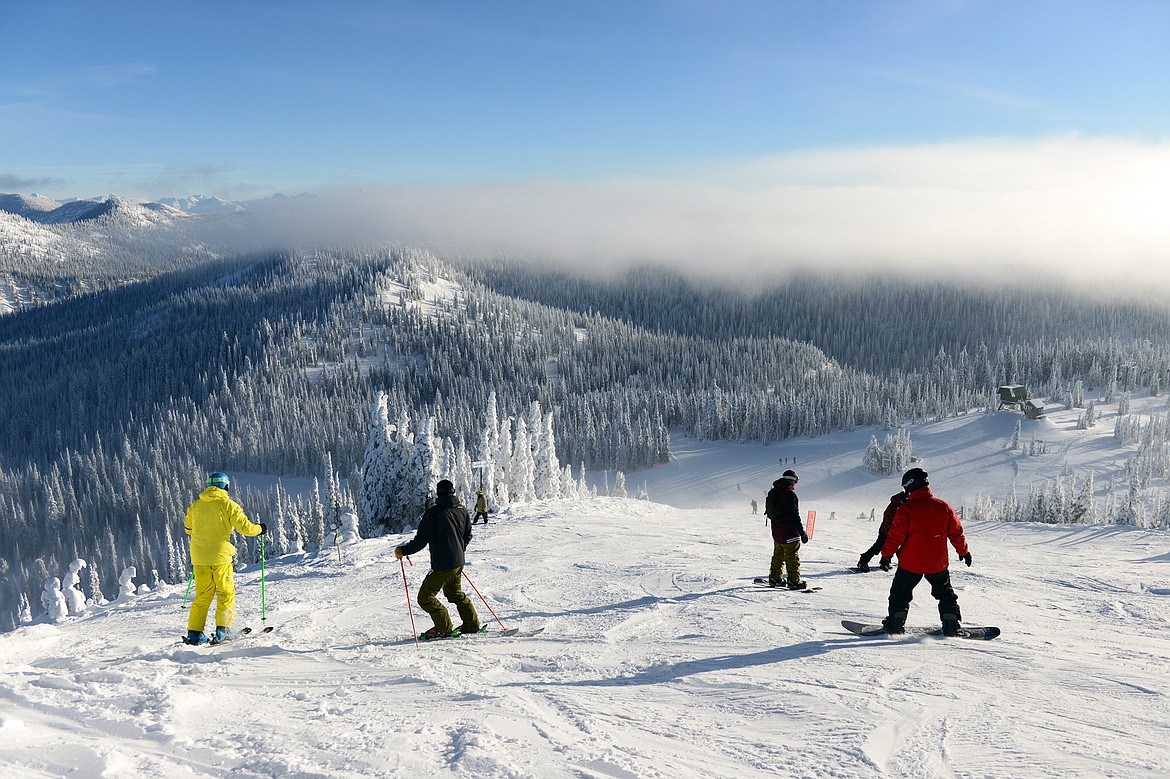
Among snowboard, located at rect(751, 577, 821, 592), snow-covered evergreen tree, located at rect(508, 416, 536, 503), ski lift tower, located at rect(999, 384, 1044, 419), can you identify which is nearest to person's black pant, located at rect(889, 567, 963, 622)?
snowboard, located at rect(751, 577, 821, 592)

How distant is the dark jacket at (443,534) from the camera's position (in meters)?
8.99

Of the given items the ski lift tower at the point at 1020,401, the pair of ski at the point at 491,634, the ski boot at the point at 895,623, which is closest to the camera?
the ski boot at the point at 895,623

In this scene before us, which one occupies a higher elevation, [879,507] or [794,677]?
[794,677]

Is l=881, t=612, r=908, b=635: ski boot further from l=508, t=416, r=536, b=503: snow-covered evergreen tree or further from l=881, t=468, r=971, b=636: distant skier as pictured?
l=508, t=416, r=536, b=503: snow-covered evergreen tree

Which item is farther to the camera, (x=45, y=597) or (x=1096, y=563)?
(x=45, y=597)

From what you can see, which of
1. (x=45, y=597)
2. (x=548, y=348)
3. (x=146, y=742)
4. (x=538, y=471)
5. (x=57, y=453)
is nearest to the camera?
(x=146, y=742)

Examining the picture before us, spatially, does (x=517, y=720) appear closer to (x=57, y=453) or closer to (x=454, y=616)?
(x=454, y=616)

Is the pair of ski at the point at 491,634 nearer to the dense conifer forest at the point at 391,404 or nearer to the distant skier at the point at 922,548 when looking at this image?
the distant skier at the point at 922,548

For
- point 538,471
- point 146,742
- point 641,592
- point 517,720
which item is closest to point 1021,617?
point 641,592

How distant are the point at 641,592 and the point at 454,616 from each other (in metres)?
3.44

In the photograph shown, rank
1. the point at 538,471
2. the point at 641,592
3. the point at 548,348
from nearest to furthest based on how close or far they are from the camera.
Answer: the point at 641,592 → the point at 538,471 → the point at 548,348

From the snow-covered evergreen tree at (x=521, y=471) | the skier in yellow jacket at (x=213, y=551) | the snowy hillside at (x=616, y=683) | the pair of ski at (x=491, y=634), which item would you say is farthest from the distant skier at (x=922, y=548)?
Result: the snow-covered evergreen tree at (x=521, y=471)

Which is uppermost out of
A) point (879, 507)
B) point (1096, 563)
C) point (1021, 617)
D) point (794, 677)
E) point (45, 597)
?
point (794, 677)

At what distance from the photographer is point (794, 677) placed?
23.5 feet
